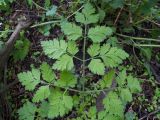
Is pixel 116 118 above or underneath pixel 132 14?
underneath

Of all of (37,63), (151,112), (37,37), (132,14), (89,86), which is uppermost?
(132,14)

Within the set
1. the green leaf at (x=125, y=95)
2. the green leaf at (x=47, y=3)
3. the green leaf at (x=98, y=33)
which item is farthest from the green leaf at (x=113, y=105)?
the green leaf at (x=47, y=3)

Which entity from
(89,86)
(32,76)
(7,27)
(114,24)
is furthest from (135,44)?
(7,27)

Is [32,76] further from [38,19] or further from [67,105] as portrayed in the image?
[38,19]

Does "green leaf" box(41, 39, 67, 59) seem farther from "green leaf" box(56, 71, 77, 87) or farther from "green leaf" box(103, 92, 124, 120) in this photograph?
"green leaf" box(103, 92, 124, 120)

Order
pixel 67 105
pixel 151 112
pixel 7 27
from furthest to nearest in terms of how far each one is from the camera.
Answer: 1. pixel 7 27
2. pixel 151 112
3. pixel 67 105

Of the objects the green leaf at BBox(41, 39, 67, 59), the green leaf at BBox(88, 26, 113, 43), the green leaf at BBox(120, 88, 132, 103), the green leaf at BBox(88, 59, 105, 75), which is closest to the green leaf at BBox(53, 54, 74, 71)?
the green leaf at BBox(41, 39, 67, 59)

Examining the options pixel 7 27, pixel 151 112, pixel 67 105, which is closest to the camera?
pixel 67 105

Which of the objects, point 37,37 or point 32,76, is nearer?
point 32,76
